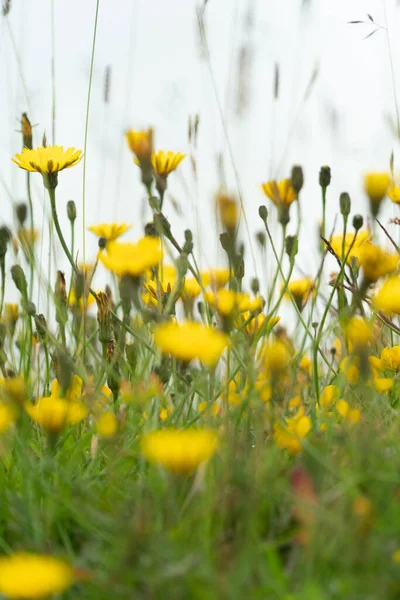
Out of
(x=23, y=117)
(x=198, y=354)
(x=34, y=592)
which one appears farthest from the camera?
(x=23, y=117)

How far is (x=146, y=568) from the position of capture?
516mm

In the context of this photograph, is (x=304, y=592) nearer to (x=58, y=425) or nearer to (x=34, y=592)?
(x=34, y=592)

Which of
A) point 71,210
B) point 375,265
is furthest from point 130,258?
point 71,210

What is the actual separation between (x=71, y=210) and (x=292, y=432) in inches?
20.7

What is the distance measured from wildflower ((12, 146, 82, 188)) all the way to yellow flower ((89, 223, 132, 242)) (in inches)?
7.4

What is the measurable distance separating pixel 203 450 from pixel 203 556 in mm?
81

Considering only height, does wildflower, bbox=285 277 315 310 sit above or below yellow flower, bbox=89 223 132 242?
below

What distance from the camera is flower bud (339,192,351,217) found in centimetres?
106

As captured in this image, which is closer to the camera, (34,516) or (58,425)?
(34,516)

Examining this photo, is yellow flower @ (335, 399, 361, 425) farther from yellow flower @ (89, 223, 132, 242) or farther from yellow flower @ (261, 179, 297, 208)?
yellow flower @ (89, 223, 132, 242)

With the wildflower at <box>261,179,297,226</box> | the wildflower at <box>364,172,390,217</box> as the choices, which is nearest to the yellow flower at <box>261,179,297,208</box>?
the wildflower at <box>261,179,297,226</box>

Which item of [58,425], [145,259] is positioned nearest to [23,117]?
[145,259]

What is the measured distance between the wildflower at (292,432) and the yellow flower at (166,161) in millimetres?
398

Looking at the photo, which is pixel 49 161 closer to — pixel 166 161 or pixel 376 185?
pixel 166 161
